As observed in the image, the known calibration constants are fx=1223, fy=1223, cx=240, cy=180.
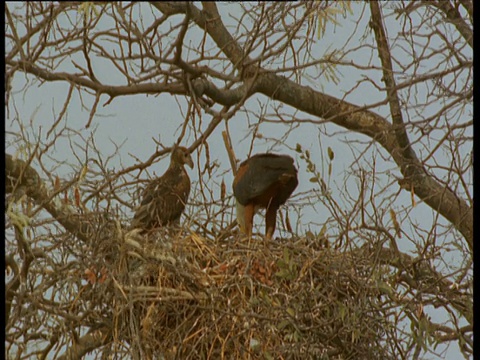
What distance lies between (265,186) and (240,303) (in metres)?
1.33

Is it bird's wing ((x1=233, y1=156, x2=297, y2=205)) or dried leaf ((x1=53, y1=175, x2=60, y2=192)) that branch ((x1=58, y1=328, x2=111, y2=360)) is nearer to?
dried leaf ((x1=53, y1=175, x2=60, y2=192))

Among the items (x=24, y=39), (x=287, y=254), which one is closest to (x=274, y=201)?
(x=287, y=254)

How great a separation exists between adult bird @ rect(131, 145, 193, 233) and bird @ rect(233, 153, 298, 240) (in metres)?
0.43

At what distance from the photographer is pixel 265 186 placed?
8.27 metres

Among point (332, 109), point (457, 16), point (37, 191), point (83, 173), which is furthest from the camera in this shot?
point (332, 109)

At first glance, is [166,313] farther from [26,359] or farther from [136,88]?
[136,88]

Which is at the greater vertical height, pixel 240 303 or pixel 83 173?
pixel 83 173

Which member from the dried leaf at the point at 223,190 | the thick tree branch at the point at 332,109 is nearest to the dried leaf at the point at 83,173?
the dried leaf at the point at 223,190

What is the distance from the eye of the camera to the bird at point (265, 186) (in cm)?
827

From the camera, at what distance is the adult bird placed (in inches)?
320

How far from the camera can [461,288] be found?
7.40m

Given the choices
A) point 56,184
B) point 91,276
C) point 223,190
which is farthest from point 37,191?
point 223,190

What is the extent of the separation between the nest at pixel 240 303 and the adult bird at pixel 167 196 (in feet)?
1.95

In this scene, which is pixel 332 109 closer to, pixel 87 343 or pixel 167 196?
pixel 167 196
